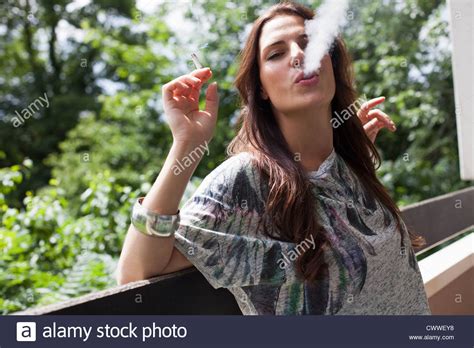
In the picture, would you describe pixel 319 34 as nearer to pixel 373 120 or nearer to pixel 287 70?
pixel 287 70

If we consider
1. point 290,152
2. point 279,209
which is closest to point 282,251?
point 279,209

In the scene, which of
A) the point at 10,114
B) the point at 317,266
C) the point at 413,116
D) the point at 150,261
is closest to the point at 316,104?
the point at 317,266

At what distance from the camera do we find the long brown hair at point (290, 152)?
1.12 m

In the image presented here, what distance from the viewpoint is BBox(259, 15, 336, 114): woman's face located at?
1.20 metres

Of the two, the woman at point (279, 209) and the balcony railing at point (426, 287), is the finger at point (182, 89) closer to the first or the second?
the woman at point (279, 209)

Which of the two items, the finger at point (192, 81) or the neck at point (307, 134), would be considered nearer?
the finger at point (192, 81)

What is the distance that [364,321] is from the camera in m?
1.17

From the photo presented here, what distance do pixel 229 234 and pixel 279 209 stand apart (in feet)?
0.34

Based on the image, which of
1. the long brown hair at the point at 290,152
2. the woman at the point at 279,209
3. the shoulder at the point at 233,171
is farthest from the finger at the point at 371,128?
the shoulder at the point at 233,171

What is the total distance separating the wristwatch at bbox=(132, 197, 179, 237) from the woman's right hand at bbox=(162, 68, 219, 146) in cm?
12

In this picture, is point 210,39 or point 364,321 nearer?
point 364,321

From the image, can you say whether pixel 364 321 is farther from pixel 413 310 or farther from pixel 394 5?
pixel 394 5

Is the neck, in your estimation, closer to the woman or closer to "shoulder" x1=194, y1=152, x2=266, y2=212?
the woman

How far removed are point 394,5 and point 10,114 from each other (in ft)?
24.7
